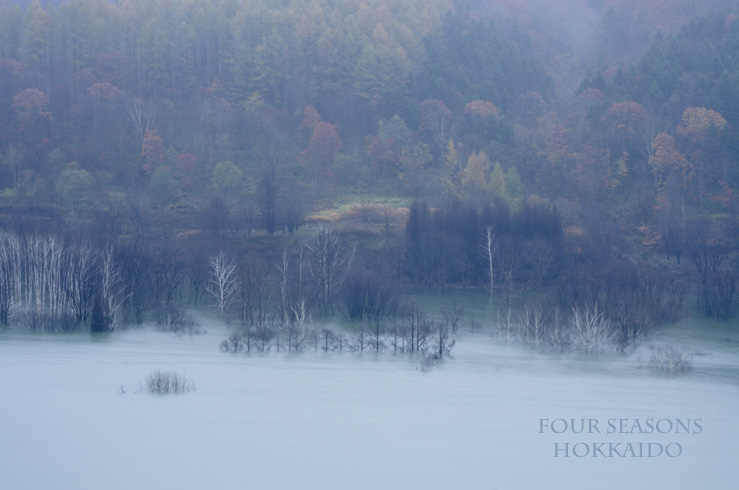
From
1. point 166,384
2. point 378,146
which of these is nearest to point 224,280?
point 166,384

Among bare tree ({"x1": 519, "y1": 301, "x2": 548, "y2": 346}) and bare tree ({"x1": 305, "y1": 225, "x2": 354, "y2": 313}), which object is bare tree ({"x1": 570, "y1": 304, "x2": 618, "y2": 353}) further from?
bare tree ({"x1": 305, "y1": 225, "x2": 354, "y2": 313})

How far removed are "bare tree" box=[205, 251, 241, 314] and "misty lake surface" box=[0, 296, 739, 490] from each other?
8700mm

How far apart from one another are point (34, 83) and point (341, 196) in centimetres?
3943

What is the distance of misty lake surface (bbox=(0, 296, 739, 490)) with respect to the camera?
15.6 metres

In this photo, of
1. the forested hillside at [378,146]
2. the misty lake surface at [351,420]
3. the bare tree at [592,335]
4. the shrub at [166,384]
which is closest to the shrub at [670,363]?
the misty lake surface at [351,420]

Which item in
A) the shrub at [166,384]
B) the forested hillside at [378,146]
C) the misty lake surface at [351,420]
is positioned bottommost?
the misty lake surface at [351,420]

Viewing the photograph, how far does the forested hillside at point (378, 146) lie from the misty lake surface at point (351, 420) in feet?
22.9

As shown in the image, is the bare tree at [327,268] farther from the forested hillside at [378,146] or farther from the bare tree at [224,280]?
the bare tree at [224,280]

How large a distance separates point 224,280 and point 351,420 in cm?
2045

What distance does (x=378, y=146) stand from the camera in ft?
245

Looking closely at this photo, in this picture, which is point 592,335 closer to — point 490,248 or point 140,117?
point 490,248

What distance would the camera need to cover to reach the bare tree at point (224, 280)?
37.2 metres

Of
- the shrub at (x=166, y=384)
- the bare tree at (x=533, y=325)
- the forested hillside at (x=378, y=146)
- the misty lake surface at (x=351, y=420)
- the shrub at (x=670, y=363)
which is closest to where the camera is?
the misty lake surface at (x=351, y=420)

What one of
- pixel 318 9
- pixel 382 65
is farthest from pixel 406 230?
pixel 318 9
